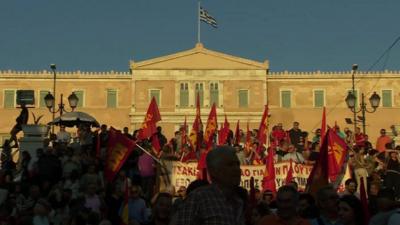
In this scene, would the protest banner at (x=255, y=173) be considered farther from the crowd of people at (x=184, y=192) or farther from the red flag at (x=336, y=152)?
the red flag at (x=336, y=152)

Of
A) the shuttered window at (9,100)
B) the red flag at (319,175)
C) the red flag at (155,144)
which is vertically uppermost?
the shuttered window at (9,100)

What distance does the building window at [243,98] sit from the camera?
171 feet

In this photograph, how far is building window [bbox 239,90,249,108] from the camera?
171ft

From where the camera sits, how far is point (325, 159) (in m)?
8.66

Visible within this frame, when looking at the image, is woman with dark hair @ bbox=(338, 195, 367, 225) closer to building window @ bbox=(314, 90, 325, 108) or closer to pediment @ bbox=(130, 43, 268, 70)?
pediment @ bbox=(130, 43, 268, 70)

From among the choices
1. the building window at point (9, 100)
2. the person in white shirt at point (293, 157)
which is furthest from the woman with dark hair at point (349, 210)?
the building window at point (9, 100)

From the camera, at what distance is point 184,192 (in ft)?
37.4

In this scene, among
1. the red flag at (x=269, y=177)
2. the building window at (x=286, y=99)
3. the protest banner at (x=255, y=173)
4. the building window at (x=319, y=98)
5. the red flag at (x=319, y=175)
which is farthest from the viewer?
the building window at (x=319, y=98)

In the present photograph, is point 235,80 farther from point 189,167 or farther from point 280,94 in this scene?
point 189,167

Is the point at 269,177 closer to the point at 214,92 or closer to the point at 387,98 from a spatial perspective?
the point at 214,92

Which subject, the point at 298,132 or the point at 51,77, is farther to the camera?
the point at 51,77

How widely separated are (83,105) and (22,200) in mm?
41820

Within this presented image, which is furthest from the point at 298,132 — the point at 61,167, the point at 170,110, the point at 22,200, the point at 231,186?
the point at 170,110

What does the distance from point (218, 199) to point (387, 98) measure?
50575 mm
